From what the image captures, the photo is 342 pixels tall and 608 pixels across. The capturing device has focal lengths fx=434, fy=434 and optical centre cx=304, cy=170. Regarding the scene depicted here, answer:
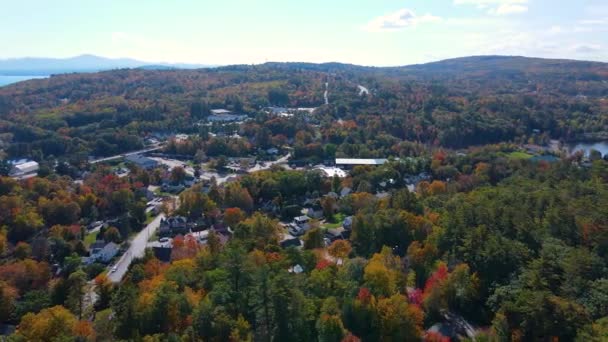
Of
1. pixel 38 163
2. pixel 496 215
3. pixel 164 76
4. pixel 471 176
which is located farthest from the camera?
pixel 164 76

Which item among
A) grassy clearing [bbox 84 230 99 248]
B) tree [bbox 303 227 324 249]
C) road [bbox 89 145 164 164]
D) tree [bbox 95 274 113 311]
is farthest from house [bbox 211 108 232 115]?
tree [bbox 95 274 113 311]

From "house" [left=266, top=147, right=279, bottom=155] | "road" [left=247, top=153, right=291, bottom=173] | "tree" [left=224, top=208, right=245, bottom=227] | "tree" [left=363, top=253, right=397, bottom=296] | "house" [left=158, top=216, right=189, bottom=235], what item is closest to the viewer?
"tree" [left=363, top=253, right=397, bottom=296]

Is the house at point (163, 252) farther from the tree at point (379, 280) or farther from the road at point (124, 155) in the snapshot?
the road at point (124, 155)

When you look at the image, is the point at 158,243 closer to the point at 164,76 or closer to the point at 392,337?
the point at 392,337

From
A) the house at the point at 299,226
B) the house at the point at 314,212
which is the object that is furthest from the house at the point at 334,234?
the house at the point at 314,212

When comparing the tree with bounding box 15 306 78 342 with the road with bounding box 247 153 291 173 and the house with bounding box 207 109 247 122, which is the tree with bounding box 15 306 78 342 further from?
the house with bounding box 207 109 247 122

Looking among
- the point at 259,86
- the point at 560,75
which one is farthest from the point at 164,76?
the point at 560,75
